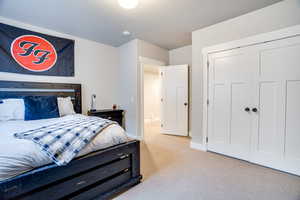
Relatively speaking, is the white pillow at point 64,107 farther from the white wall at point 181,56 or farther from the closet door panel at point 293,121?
the closet door panel at point 293,121

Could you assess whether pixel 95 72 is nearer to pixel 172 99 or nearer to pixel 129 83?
pixel 129 83

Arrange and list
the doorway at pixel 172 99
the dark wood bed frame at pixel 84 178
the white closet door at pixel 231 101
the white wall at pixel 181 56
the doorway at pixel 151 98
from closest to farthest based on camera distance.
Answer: the dark wood bed frame at pixel 84 178 < the white closet door at pixel 231 101 < the doorway at pixel 172 99 < the white wall at pixel 181 56 < the doorway at pixel 151 98

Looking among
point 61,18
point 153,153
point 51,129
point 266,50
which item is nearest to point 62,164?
point 51,129

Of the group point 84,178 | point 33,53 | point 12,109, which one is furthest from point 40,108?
point 84,178

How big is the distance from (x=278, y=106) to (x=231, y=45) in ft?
4.16

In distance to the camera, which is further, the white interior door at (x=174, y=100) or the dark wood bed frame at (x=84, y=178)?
the white interior door at (x=174, y=100)

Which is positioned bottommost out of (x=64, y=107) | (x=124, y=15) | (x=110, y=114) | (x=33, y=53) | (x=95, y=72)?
(x=110, y=114)

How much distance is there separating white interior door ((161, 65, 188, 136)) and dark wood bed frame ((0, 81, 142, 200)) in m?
2.38

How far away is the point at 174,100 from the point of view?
4.16 metres

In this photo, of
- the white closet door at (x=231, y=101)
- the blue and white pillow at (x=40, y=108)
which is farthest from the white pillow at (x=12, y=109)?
the white closet door at (x=231, y=101)

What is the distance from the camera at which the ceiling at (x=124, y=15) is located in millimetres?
2234

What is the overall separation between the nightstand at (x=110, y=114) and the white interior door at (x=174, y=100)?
127cm

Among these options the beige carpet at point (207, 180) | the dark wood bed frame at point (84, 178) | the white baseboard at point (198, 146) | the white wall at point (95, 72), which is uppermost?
the white wall at point (95, 72)

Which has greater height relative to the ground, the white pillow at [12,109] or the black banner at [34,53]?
the black banner at [34,53]
